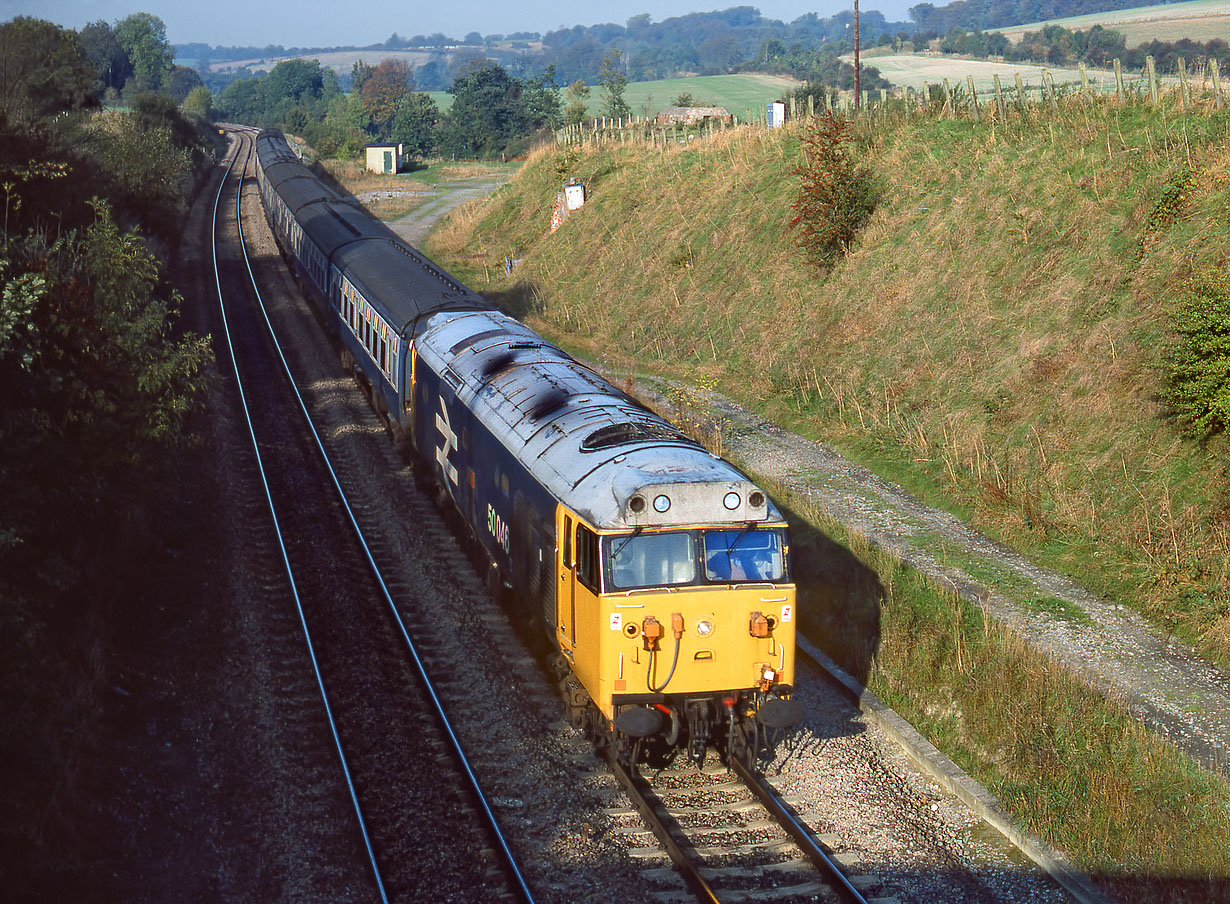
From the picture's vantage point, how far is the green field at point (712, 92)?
123100mm

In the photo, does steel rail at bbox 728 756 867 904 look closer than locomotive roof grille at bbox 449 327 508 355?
Yes

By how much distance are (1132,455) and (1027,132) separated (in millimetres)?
13762

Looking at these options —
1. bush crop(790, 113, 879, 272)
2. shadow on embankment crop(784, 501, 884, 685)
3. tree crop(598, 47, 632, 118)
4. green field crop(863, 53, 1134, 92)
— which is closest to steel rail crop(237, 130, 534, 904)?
shadow on embankment crop(784, 501, 884, 685)

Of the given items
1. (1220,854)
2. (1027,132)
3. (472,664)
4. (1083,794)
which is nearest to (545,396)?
(472,664)

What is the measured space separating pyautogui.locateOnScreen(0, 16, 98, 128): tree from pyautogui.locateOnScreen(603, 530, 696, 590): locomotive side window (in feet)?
155

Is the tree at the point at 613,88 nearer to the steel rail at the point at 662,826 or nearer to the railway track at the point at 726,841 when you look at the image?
the steel rail at the point at 662,826

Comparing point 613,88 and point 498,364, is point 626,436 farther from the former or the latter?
point 613,88

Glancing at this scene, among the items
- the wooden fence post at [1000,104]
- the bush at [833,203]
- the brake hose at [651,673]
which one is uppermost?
the wooden fence post at [1000,104]

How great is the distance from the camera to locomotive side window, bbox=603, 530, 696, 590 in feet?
37.7

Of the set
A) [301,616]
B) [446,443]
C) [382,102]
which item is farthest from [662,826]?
[382,102]

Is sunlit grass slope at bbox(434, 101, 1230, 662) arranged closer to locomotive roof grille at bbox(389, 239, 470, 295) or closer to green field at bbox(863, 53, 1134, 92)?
locomotive roof grille at bbox(389, 239, 470, 295)

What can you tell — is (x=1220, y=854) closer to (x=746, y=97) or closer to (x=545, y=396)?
(x=545, y=396)

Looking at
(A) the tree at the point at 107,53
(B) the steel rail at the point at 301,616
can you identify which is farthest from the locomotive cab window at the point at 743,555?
(A) the tree at the point at 107,53

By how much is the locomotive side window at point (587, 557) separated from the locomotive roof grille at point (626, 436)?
1.46 metres
